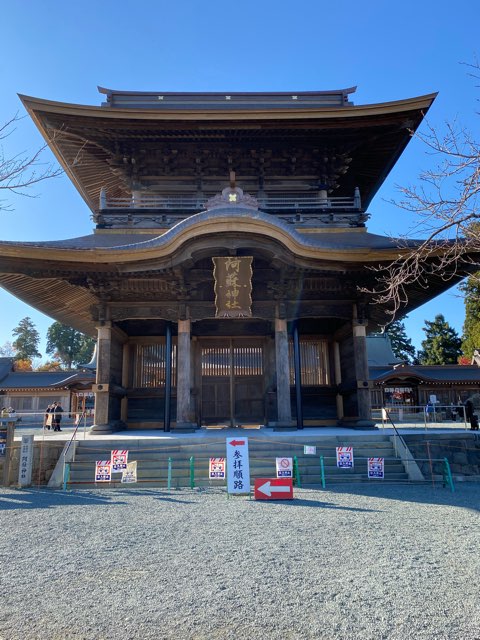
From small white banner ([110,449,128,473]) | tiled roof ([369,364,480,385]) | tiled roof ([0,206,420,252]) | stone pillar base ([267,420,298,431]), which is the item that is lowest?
small white banner ([110,449,128,473])

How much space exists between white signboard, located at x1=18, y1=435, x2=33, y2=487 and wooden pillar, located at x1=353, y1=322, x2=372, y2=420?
8.04 metres

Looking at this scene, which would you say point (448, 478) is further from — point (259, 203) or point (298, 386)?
point (259, 203)

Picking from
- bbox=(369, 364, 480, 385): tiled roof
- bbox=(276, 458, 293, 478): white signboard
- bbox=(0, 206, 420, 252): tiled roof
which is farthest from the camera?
bbox=(369, 364, 480, 385): tiled roof

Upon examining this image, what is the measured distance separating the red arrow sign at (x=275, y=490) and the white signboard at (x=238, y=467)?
25 cm

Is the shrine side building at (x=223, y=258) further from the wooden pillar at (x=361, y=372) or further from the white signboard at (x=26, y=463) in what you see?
the white signboard at (x=26, y=463)

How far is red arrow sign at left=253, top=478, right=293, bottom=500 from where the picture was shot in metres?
7.29

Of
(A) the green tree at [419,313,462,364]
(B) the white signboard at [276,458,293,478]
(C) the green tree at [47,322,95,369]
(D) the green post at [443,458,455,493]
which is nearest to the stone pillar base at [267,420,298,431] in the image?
(B) the white signboard at [276,458,293,478]

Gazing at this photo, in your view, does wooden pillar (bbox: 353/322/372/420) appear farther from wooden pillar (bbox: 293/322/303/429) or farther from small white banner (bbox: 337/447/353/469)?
small white banner (bbox: 337/447/353/469)

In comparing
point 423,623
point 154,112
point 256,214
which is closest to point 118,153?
point 154,112

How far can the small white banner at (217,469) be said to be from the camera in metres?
8.17

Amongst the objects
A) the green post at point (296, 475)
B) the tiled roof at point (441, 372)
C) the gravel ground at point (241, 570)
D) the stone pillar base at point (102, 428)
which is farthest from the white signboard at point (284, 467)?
the tiled roof at point (441, 372)

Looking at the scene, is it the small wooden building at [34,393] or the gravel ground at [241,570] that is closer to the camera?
the gravel ground at [241,570]

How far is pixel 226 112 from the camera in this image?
1280 centimetres

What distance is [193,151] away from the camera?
14125 mm
